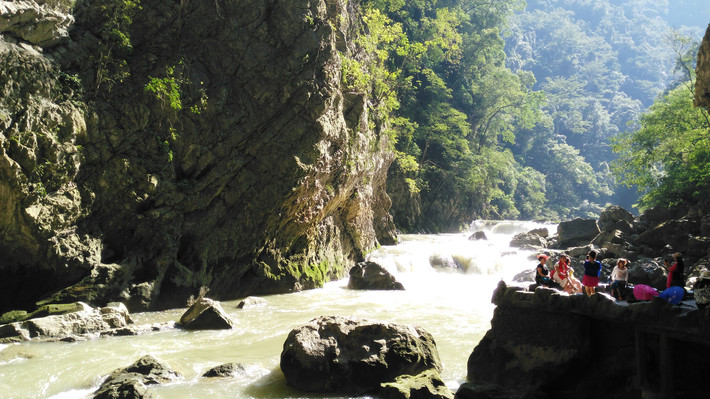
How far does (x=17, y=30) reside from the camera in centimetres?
1195

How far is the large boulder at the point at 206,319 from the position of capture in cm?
1177

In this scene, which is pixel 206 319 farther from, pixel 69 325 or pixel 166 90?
pixel 166 90

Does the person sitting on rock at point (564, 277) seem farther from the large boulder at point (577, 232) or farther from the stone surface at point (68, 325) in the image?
the large boulder at point (577, 232)

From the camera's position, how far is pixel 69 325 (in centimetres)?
1067

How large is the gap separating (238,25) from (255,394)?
41.7ft

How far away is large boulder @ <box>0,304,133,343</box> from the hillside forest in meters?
12.9

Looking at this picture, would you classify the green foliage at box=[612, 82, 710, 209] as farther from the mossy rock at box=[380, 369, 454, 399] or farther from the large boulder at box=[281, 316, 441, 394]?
the mossy rock at box=[380, 369, 454, 399]

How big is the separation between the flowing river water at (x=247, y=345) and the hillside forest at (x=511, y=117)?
31.7 feet

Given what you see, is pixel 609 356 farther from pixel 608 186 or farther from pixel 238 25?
pixel 608 186

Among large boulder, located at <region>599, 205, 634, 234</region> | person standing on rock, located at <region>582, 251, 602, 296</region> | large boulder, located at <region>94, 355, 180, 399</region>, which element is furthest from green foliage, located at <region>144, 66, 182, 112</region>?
large boulder, located at <region>599, 205, 634, 234</region>

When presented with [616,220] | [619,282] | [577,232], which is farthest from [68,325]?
[577,232]

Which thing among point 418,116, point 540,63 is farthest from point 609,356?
point 540,63

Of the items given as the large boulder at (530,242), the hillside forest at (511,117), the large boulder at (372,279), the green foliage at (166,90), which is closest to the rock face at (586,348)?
the large boulder at (372,279)

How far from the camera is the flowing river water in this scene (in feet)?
26.3
